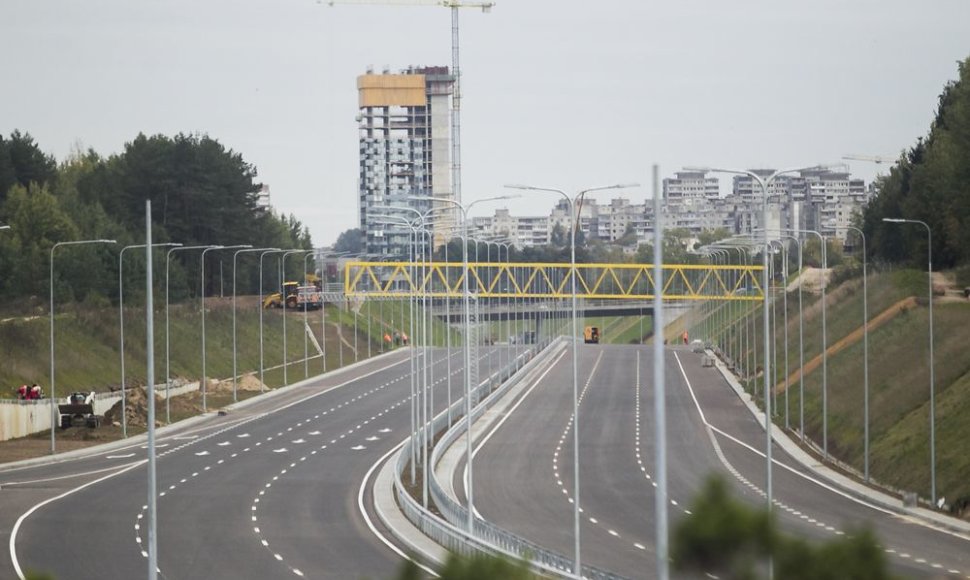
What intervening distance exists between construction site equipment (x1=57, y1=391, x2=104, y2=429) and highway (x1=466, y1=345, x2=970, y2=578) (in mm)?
18514

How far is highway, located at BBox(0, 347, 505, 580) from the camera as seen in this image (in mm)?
40875

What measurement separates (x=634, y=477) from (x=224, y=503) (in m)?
15.5

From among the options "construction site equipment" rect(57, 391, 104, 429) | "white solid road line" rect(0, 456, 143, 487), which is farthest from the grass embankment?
"construction site equipment" rect(57, 391, 104, 429)

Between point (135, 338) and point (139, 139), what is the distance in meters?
43.7

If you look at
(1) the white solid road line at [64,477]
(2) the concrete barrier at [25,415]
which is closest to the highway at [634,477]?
(1) the white solid road line at [64,477]

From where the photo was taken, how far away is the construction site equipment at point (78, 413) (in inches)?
3086

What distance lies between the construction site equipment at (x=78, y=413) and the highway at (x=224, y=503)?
11.7 ft

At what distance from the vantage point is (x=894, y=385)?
2808 inches

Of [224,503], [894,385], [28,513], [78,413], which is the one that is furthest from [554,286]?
[28,513]

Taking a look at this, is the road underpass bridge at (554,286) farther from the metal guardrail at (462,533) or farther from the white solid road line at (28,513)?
the metal guardrail at (462,533)

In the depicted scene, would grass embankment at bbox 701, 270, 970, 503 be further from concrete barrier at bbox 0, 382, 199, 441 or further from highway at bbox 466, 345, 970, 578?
concrete barrier at bbox 0, 382, 199, 441

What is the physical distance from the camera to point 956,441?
5650 centimetres

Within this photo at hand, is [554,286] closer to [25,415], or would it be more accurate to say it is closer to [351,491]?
[25,415]

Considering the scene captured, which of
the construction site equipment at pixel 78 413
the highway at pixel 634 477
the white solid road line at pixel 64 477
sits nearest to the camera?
the highway at pixel 634 477
